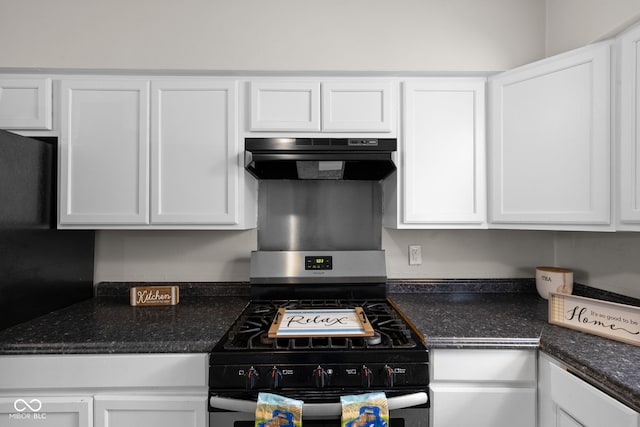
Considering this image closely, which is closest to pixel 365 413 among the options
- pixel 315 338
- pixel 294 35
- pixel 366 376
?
pixel 366 376

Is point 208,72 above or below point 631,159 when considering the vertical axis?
above

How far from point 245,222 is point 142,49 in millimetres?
1128

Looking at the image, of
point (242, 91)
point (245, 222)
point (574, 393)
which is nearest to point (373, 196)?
point (245, 222)

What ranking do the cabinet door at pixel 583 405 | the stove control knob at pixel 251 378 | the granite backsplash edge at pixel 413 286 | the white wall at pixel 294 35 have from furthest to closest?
the granite backsplash edge at pixel 413 286
the white wall at pixel 294 35
the stove control knob at pixel 251 378
the cabinet door at pixel 583 405

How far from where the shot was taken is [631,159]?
1.32m

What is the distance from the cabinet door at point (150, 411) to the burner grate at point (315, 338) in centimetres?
27

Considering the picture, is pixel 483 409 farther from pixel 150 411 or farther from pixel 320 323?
pixel 150 411

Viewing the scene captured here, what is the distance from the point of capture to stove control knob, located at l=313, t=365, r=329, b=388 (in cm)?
121

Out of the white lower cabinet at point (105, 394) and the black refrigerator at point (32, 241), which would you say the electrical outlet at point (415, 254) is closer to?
the white lower cabinet at point (105, 394)

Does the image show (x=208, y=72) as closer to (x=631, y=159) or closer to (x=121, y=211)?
(x=121, y=211)

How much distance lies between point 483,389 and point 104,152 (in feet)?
6.70

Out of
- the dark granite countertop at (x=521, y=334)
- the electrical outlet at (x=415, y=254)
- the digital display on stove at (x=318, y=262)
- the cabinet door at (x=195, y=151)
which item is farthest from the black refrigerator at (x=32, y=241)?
the electrical outlet at (x=415, y=254)

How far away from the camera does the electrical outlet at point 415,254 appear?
2.04m

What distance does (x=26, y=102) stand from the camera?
5.51 feet
